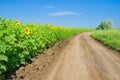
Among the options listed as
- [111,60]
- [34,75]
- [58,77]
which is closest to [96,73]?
[58,77]

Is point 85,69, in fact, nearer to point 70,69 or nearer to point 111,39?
point 70,69

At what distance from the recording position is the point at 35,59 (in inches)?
635

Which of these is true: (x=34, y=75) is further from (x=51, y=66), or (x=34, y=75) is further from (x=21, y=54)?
(x=51, y=66)

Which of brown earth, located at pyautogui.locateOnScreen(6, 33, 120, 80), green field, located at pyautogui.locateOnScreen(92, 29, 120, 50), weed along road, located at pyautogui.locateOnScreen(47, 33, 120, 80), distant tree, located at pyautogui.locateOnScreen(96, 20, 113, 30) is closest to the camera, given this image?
brown earth, located at pyautogui.locateOnScreen(6, 33, 120, 80)

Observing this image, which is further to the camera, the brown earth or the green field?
the green field

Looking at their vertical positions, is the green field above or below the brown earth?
below

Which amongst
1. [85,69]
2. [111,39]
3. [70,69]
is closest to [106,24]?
[111,39]

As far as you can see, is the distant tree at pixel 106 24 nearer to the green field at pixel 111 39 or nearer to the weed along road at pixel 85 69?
the green field at pixel 111 39

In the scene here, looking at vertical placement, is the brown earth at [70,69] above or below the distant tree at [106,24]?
above

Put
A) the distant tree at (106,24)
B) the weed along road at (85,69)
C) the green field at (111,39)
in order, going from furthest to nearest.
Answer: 1. the distant tree at (106,24)
2. the green field at (111,39)
3. the weed along road at (85,69)

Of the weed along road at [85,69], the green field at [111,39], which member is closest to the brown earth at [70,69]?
the weed along road at [85,69]

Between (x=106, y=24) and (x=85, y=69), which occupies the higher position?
(x=85, y=69)

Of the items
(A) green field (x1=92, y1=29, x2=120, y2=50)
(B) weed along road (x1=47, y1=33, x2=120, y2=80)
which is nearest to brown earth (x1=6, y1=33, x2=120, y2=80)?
(B) weed along road (x1=47, y1=33, x2=120, y2=80)

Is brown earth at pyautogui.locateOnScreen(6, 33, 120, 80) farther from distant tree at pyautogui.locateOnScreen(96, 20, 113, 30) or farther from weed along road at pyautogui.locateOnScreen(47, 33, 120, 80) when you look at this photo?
distant tree at pyautogui.locateOnScreen(96, 20, 113, 30)
